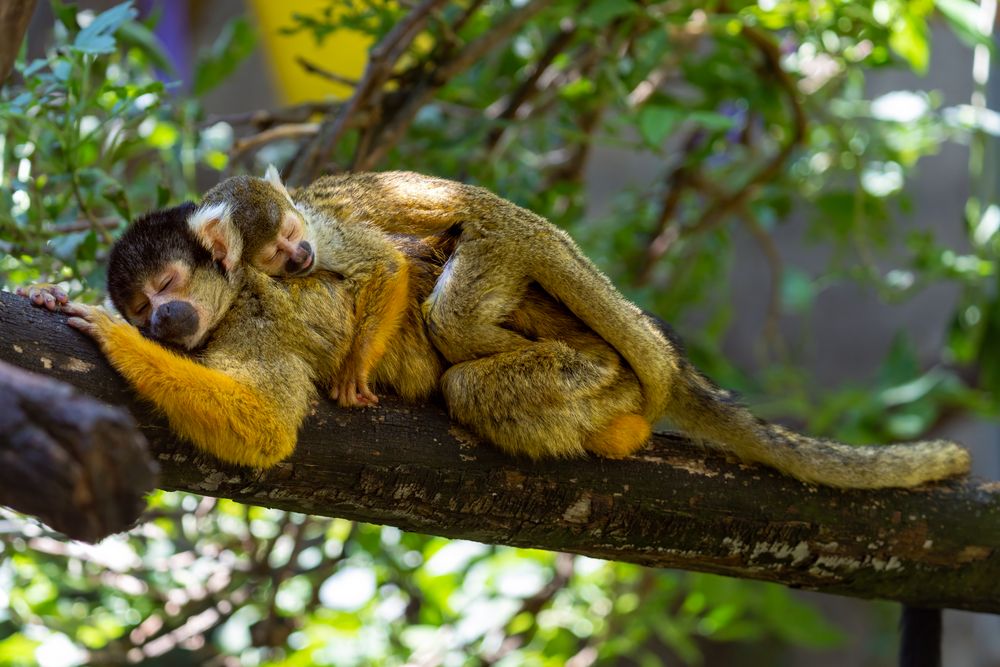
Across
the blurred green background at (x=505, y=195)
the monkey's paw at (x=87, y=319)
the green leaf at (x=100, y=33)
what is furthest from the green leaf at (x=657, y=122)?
the monkey's paw at (x=87, y=319)

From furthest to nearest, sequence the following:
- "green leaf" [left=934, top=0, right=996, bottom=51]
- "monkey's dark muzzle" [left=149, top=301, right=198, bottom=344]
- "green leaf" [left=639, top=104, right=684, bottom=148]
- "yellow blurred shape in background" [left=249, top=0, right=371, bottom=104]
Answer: "yellow blurred shape in background" [left=249, top=0, right=371, bottom=104]
"green leaf" [left=934, top=0, right=996, bottom=51]
"green leaf" [left=639, top=104, right=684, bottom=148]
"monkey's dark muzzle" [left=149, top=301, right=198, bottom=344]

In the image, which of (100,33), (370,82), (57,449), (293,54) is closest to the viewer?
(57,449)

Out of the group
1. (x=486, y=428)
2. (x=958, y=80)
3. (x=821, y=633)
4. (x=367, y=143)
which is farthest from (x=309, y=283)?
(x=958, y=80)

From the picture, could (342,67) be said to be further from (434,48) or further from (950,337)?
(950,337)

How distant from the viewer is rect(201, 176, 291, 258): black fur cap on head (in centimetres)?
258

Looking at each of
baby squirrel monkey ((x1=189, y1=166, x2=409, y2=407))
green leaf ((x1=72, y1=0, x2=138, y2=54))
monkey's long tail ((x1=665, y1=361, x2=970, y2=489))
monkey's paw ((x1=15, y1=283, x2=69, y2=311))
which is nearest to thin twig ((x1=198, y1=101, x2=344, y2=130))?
green leaf ((x1=72, y1=0, x2=138, y2=54))

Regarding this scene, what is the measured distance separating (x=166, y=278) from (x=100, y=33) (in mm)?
917

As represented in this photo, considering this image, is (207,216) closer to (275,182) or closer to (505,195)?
(275,182)

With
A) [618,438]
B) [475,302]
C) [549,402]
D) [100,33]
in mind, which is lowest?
[618,438]

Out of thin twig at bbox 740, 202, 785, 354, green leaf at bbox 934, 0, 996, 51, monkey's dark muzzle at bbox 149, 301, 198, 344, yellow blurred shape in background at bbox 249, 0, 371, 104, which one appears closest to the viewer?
monkey's dark muzzle at bbox 149, 301, 198, 344

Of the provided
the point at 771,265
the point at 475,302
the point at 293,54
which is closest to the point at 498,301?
the point at 475,302

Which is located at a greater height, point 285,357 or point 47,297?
point 47,297

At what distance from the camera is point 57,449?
1295mm

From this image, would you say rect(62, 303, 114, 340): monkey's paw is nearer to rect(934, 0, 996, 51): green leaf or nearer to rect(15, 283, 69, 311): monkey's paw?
rect(15, 283, 69, 311): monkey's paw
